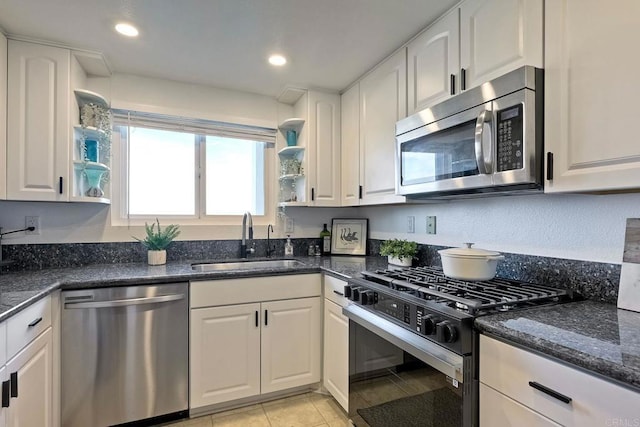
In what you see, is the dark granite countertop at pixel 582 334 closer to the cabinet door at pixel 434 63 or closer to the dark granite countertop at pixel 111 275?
the dark granite countertop at pixel 111 275

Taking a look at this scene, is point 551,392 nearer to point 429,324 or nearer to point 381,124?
point 429,324

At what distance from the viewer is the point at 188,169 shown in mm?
2709

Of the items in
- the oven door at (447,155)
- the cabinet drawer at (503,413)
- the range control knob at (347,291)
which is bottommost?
the cabinet drawer at (503,413)

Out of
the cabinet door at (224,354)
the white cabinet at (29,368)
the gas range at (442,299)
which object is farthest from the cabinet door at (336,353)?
the white cabinet at (29,368)

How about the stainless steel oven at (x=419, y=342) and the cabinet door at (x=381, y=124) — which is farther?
the cabinet door at (x=381, y=124)

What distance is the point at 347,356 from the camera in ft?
6.28

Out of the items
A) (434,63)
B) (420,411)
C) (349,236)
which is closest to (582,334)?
(420,411)

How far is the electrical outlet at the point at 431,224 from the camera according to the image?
2.23 m

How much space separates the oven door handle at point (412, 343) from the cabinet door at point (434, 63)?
116 cm

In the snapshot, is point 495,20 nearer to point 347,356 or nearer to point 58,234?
point 347,356

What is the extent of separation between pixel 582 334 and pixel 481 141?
76 cm

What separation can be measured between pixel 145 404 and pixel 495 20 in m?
2.61

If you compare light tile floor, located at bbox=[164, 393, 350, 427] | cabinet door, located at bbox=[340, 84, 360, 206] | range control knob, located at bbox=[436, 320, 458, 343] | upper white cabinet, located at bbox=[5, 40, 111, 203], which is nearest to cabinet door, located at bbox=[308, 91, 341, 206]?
cabinet door, located at bbox=[340, 84, 360, 206]

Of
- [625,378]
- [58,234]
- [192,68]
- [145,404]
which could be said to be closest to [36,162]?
[58,234]
